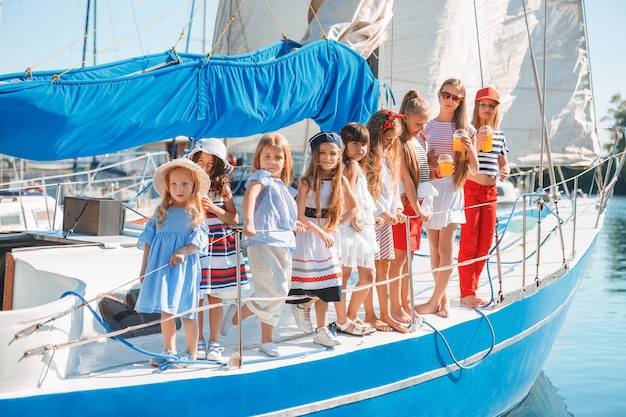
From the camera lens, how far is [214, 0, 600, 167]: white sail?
9.57 meters

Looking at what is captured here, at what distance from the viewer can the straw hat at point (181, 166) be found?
4109 mm

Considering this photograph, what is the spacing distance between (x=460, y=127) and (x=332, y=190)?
149 cm

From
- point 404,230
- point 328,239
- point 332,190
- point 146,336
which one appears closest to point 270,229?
point 328,239

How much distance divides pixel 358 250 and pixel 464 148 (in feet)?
3.86

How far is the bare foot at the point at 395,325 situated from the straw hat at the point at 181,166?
1.65m

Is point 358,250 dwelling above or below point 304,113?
below

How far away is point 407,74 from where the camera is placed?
970cm

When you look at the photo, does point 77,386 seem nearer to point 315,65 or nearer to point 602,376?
point 315,65

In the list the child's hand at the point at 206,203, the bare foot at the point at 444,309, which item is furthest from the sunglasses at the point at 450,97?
the child's hand at the point at 206,203

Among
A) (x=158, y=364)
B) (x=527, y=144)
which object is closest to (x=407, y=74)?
(x=527, y=144)

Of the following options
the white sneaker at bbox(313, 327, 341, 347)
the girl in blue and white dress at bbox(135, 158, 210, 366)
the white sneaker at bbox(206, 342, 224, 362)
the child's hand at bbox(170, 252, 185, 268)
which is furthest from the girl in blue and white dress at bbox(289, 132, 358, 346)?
the child's hand at bbox(170, 252, 185, 268)

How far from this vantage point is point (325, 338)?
15.2ft

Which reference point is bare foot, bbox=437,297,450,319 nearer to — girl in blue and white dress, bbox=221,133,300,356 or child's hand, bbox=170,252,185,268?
girl in blue and white dress, bbox=221,133,300,356

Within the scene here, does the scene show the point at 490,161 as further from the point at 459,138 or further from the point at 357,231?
the point at 357,231
